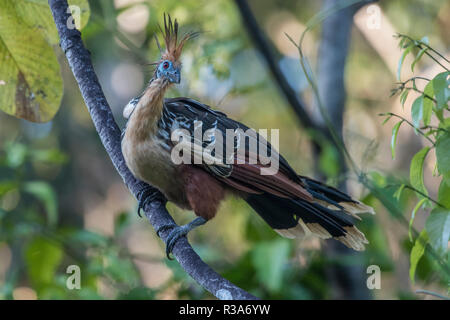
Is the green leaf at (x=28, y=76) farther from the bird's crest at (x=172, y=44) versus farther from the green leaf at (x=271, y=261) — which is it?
the green leaf at (x=271, y=261)

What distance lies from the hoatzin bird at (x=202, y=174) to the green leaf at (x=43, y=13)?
1.23 feet

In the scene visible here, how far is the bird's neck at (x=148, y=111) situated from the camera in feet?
7.18

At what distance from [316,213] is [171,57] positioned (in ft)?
2.95

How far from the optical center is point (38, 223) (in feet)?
11.1

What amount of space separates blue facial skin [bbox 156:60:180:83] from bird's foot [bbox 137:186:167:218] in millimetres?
498

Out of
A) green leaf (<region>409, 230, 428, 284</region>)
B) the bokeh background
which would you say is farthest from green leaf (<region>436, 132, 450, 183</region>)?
the bokeh background

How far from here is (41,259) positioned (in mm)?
3250

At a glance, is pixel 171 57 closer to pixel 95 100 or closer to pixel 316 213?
pixel 95 100

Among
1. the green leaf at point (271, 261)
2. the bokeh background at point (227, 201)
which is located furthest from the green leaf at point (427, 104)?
the green leaf at point (271, 261)

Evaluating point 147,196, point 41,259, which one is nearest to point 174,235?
point 147,196

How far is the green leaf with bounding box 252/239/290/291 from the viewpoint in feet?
9.05

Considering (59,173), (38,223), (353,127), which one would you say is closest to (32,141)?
(59,173)

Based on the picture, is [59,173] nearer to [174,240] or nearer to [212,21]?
[212,21]

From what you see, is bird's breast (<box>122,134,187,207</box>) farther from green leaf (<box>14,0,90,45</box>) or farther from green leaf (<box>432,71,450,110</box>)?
green leaf (<box>432,71,450,110</box>)
